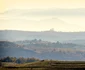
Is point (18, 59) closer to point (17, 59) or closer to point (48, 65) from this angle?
point (17, 59)

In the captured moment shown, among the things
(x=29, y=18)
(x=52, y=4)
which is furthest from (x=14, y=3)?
(x=52, y=4)

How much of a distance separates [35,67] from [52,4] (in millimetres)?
1041

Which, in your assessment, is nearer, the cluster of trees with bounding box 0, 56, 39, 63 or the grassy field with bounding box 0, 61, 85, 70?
the grassy field with bounding box 0, 61, 85, 70

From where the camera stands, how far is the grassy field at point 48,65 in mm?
4070

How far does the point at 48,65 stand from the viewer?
412 centimetres

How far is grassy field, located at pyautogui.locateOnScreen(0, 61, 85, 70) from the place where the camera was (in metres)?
4.07

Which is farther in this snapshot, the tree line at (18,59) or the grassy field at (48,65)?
the tree line at (18,59)

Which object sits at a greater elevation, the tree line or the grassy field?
the tree line

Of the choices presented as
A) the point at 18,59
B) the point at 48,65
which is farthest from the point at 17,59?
the point at 48,65

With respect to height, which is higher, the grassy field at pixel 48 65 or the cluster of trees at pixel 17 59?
the cluster of trees at pixel 17 59

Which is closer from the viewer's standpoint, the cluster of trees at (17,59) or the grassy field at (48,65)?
the grassy field at (48,65)

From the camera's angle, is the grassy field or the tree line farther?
the tree line

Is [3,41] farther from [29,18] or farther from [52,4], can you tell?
[52,4]

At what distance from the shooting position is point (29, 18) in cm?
427
